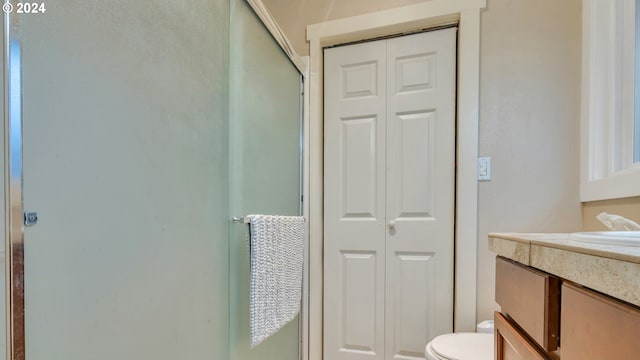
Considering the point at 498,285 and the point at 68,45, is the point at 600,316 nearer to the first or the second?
the point at 498,285

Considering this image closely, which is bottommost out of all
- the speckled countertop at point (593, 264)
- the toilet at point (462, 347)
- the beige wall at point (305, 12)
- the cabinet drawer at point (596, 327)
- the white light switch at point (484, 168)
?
the toilet at point (462, 347)

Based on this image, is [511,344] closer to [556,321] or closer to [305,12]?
[556,321]

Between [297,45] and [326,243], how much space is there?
117 centimetres

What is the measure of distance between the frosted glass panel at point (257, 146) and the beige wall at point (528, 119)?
0.96 meters

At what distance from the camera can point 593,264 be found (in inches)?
18.8

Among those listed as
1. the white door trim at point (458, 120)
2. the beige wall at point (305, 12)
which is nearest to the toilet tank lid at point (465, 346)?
the white door trim at point (458, 120)

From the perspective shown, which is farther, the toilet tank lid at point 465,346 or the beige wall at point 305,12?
the beige wall at point 305,12

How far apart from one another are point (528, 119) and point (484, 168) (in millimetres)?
299

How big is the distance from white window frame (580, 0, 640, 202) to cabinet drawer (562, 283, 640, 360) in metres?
0.90

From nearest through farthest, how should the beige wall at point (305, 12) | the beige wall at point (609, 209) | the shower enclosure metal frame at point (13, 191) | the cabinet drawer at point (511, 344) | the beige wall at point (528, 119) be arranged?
1. the shower enclosure metal frame at point (13, 191)
2. the cabinet drawer at point (511, 344)
3. the beige wall at point (609, 209)
4. the beige wall at point (528, 119)
5. the beige wall at point (305, 12)

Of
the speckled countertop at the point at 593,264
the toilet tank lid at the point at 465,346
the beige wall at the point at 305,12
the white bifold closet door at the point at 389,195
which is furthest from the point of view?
the beige wall at the point at 305,12

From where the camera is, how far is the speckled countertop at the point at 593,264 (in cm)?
41

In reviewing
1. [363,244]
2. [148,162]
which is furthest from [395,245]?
[148,162]

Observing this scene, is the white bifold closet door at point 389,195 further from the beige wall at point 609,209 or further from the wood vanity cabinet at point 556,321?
the wood vanity cabinet at point 556,321
